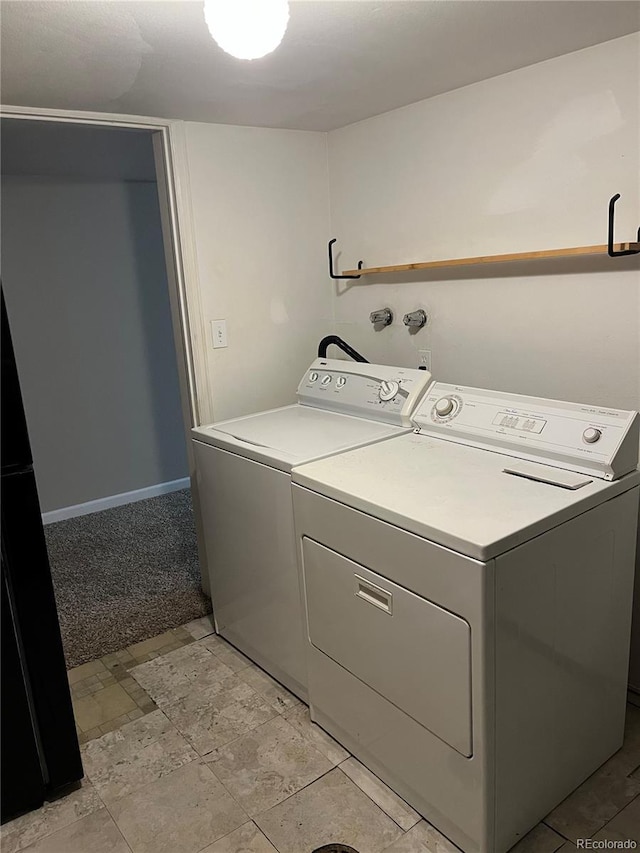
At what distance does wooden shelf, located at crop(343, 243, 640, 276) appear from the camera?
182cm

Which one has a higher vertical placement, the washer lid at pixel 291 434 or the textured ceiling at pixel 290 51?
the textured ceiling at pixel 290 51

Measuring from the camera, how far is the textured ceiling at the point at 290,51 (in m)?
1.47

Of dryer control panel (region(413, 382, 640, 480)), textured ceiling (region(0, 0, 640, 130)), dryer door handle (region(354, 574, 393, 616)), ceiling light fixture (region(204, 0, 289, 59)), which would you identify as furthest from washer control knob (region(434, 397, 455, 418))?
ceiling light fixture (region(204, 0, 289, 59))

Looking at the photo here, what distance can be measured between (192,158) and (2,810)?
225 cm

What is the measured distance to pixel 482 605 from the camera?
142 centimetres

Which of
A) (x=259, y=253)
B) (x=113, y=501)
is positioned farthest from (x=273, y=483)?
(x=113, y=501)

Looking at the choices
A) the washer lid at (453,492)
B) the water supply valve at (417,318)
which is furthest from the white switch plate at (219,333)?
the washer lid at (453,492)

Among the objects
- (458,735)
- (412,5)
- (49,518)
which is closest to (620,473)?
(458,735)

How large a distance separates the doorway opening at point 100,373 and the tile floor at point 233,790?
72cm

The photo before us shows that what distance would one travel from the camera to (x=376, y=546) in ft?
5.52

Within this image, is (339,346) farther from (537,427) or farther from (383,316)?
(537,427)

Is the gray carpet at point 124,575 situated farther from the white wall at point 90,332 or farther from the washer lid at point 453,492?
the washer lid at point 453,492

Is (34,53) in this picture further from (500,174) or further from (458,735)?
(458,735)

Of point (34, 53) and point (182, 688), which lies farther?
point (182, 688)
